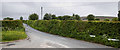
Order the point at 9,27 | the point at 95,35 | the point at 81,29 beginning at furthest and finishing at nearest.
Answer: the point at 9,27 → the point at 81,29 → the point at 95,35

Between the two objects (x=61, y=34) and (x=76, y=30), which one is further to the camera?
(x=61, y=34)

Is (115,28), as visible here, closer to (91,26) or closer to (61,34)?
(91,26)

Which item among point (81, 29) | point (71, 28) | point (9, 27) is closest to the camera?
point (81, 29)

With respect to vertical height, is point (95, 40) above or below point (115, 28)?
below

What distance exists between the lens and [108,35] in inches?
417

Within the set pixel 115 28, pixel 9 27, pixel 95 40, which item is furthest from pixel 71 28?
pixel 9 27

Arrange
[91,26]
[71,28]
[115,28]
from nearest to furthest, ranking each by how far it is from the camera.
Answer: [115,28], [91,26], [71,28]

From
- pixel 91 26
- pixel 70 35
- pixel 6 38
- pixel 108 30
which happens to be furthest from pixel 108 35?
pixel 6 38

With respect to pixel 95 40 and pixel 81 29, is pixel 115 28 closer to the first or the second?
pixel 95 40

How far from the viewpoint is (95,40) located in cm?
1100

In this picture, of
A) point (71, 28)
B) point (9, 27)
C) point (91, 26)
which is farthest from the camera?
point (9, 27)

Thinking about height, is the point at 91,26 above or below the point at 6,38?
above

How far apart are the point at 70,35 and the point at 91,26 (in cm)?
328

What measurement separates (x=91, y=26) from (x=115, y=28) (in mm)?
2955
